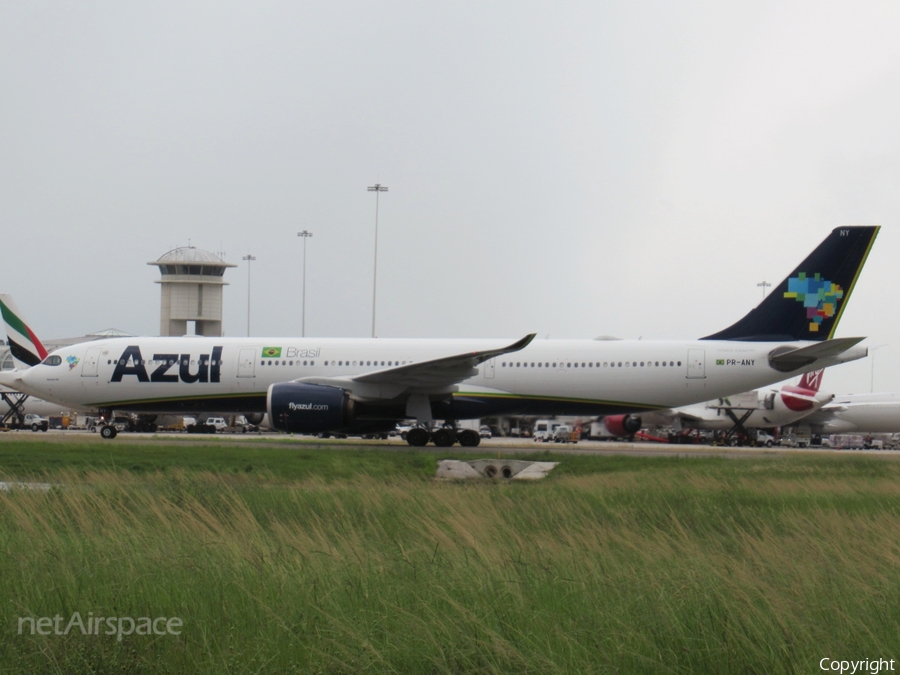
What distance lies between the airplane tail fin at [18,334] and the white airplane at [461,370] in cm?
1367

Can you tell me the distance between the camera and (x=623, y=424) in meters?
36.3

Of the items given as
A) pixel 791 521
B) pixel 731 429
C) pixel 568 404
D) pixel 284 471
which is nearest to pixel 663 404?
pixel 568 404

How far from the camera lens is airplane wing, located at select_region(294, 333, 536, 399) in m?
24.2

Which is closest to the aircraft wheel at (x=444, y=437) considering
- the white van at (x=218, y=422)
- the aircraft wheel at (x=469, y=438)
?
the aircraft wheel at (x=469, y=438)

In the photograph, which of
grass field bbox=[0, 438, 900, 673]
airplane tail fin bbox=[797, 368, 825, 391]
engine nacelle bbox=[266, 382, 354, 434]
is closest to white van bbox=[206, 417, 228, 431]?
airplane tail fin bbox=[797, 368, 825, 391]

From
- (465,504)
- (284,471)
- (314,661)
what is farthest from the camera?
(284,471)

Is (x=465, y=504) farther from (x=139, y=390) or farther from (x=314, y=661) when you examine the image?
(x=139, y=390)

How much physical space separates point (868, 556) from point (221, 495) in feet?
22.7

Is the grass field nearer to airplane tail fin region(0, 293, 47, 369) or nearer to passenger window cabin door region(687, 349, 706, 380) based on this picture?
passenger window cabin door region(687, 349, 706, 380)

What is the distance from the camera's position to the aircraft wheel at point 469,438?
25984 mm

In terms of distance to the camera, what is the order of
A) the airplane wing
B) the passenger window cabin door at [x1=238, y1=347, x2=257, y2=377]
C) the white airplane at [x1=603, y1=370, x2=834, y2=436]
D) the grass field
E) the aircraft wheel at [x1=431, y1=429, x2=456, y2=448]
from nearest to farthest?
the grass field → the airplane wing → the aircraft wheel at [x1=431, y1=429, x2=456, y2=448] → the passenger window cabin door at [x1=238, y1=347, x2=257, y2=377] → the white airplane at [x1=603, y1=370, x2=834, y2=436]

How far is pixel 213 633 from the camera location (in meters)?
5.83

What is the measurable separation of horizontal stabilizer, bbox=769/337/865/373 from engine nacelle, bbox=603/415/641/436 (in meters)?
11.4

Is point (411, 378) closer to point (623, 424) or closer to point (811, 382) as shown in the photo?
point (623, 424)
